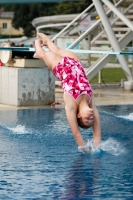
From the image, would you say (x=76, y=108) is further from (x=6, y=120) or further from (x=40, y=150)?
(x=6, y=120)

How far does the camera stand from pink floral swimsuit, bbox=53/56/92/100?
9.50m

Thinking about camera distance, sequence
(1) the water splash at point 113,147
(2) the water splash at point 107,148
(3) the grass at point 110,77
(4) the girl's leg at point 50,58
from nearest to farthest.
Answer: (2) the water splash at point 107,148
(1) the water splash at point 113,147
(4) the girl's leg at point 50,58
(3) the grass at point 110,77

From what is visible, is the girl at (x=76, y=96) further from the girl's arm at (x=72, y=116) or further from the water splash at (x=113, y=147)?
the water splash at (x=113, y=147)

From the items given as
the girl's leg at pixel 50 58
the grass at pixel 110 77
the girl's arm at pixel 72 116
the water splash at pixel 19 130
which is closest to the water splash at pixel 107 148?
the girl's arm at pixel 72 116

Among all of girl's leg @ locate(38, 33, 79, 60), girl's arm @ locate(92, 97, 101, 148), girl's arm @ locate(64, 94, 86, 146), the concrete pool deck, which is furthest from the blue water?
the concrete pool deck

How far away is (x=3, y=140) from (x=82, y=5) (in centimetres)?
8350

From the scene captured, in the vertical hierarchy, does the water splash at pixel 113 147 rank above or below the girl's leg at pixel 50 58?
below

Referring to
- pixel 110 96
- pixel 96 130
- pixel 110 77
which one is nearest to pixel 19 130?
pixel 96 130

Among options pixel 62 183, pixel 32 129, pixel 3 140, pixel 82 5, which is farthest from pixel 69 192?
pixel 82 5

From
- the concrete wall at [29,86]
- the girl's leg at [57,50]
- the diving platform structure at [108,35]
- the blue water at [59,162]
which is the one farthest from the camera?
the diving platform structure at [108,35]

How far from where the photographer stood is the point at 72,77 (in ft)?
31.8

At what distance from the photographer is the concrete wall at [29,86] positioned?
1579 cm

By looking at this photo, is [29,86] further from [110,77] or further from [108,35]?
[110,77]

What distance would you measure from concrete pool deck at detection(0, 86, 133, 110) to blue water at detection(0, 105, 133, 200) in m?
3.12
